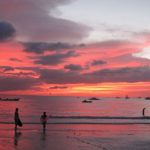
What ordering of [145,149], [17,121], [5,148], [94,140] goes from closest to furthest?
[5,148], [145,149], [94,140], [17,121]

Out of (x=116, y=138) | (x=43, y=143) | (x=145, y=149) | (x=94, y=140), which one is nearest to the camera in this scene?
(x=145, y=149)

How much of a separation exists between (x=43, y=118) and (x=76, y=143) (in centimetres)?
747

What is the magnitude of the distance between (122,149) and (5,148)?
769cm

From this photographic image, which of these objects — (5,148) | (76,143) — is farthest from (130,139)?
(5,148)

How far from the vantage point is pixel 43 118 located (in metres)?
23.5

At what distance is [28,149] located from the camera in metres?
14.6

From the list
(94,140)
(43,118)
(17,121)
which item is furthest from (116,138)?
(17,121)

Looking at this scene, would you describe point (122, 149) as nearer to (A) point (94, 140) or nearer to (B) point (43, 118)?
(A) point (94, 140)

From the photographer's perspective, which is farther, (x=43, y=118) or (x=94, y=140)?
(x=43, y=118)

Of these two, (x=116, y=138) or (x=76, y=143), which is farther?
(x=116, y=138)

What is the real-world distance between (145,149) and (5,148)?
30.7 ft

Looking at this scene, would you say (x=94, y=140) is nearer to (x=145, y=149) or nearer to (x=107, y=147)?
(x=107, y=147)

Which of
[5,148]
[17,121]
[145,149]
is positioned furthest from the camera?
[17,121]

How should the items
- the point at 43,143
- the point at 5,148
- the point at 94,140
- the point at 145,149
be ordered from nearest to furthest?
the point at 5,148 → the point at 145,149 → the point at 43,143 → the point at 94,140
